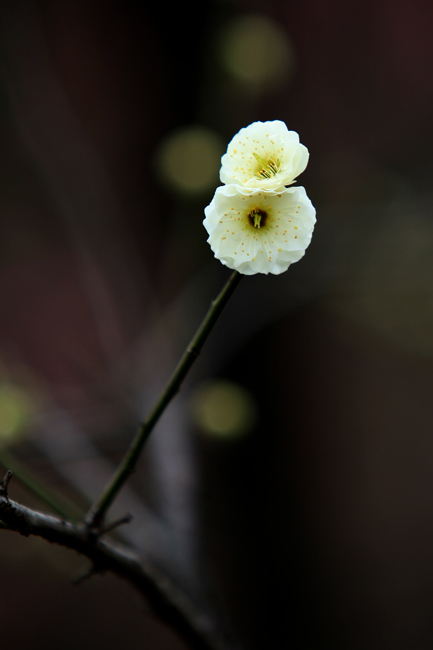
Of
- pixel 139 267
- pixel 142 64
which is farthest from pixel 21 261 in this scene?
pixel 142 64

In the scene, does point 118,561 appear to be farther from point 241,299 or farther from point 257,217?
point 241,299

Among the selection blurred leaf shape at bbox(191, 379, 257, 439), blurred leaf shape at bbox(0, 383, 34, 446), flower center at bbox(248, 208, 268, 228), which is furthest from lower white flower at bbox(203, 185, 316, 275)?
blurred leaf shape at bbox(191, 379, 257, 439)

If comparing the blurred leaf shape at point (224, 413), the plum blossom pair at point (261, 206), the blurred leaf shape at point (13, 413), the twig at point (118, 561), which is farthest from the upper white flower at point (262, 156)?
the blurred leaf shape at point (224, 413)

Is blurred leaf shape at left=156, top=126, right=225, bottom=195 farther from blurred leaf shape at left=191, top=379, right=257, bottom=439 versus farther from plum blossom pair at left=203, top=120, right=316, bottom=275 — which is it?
plum blossom pair at left=203, top=120, right=316, bottom=275

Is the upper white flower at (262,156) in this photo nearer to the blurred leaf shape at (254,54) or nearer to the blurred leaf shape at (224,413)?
the blurred leaf shape at (224,413)

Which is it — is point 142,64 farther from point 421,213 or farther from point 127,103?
point 421,213

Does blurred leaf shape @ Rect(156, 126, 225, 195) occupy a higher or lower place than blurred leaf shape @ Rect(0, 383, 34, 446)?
higher

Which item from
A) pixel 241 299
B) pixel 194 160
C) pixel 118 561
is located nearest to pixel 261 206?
pixel 118 561

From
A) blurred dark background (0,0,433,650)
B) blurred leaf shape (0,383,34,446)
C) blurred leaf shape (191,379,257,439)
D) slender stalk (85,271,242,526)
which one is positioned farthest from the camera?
blurred dark background (0,0,433,650)
